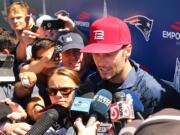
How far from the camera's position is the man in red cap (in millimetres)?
1936

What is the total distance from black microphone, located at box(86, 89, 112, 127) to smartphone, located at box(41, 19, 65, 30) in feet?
4.58

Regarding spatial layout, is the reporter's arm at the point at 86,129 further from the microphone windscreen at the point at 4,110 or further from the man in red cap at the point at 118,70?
the microphone windscreen at the point at 4,110

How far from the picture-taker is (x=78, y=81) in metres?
2.11

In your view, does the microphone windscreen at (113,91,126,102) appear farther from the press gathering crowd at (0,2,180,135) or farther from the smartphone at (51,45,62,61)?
the smartphone at (51,45,62,61)

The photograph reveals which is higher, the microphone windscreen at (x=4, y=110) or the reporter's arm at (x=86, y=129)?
the reporter's arm at (x=86, y=129)

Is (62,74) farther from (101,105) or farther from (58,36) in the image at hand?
(58,36)

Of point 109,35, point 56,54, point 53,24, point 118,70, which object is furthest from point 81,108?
point 53,24

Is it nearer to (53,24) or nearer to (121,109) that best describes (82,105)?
(121,109)

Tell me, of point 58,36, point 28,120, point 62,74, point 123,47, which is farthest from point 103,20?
point 58,36

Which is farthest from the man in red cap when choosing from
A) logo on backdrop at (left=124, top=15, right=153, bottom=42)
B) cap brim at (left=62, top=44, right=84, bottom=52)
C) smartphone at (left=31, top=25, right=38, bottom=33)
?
smartphone at (left=31, top=25, right=38, bottom=33)

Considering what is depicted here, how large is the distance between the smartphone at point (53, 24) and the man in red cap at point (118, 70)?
0.91 m

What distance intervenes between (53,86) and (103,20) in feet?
1.41

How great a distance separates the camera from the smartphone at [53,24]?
290 centimetres

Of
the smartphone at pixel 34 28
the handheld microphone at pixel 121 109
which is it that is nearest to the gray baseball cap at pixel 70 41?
the smartphone at pixel 34 28
